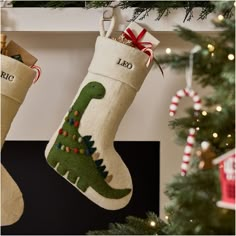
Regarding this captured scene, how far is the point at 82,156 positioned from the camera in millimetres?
1379

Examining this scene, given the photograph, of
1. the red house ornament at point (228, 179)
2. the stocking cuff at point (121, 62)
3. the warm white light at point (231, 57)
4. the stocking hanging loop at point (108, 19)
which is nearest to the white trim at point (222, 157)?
the red house ornament at point (228, 179)

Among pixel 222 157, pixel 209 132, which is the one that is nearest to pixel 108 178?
pixel 209 132

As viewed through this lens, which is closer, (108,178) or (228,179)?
(228,179)

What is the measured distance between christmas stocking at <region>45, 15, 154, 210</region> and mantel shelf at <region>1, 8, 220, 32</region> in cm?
11

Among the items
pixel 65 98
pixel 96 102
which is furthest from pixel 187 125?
pixel 65 98

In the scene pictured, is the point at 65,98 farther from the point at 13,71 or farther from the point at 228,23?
the point at 228,23

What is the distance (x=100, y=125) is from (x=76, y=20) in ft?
1.03

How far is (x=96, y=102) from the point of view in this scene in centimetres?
138

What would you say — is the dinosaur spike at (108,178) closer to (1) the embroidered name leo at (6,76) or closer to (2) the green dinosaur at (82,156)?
(2) the green dinosaur at (82,156)

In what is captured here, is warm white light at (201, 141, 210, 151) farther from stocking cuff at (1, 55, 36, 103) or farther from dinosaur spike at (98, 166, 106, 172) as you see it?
stocking cuff at (1, 55, 36, 103)

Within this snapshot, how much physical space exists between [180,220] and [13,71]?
628 millimetres

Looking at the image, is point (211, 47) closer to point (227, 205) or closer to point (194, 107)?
point (194, 107)

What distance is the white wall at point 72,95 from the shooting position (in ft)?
5.42

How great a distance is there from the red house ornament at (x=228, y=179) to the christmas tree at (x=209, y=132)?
0.03 meters
